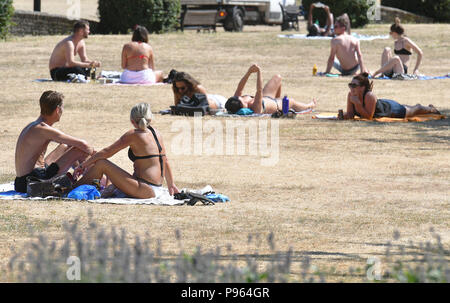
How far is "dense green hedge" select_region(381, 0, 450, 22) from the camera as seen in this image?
4184 centimetres

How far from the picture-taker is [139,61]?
19.2 metres

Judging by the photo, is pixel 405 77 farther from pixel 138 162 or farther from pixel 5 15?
pixel 138 162

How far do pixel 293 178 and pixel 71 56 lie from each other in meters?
9.51

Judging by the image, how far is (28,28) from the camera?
103 feet

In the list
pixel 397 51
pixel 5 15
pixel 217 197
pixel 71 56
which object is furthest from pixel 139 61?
pixel 217 197

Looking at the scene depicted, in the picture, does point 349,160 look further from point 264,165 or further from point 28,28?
point 28,28

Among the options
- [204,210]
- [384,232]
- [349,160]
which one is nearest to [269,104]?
[349,160]

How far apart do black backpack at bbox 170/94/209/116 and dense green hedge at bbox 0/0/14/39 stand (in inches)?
536

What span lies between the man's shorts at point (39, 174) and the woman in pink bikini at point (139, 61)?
968 centimetres

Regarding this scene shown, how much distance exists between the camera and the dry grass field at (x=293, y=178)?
762 cm

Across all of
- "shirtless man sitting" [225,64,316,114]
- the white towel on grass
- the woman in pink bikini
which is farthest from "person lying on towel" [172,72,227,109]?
the white towel on grass

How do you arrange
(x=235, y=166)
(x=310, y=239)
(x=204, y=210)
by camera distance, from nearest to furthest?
(x=310, y=239), (x=204, y=210), (x=235, y=166)

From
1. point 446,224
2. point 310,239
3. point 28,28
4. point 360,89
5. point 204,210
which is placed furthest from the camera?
point 28,28

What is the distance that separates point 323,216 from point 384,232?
0.86 metres
